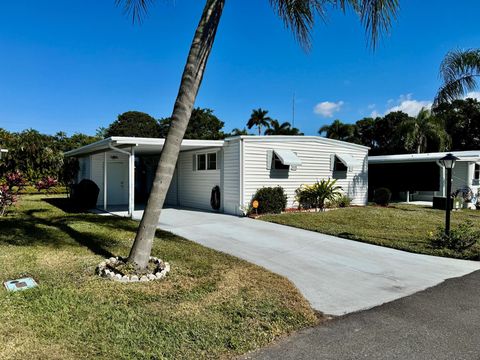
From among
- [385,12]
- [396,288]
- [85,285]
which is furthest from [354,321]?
[385,12]

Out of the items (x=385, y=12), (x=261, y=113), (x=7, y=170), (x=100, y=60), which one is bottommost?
(x=7, y=170)

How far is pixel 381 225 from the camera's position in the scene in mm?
10625

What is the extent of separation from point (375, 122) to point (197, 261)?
38.3 meters

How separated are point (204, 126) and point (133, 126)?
9.20 m

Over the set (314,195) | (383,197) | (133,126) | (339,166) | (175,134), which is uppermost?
(133,126)

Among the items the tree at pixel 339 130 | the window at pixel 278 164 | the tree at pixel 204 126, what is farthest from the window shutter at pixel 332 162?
the tree at pixel 204 126

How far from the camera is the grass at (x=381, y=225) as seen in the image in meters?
7.71

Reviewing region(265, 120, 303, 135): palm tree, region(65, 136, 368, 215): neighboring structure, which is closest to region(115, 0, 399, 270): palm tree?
region(65, 136, 368, 215): neighboring structure

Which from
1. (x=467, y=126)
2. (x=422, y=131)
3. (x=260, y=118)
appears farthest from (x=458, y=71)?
(x=260, y=118)

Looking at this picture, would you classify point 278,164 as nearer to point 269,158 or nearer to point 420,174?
point 269,158

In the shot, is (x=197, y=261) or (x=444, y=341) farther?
(x=197, y=261)

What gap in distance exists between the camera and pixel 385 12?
527 cm

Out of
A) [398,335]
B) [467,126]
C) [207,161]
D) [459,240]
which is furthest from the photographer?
[467,126]

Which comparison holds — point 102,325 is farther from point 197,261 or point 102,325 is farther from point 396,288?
point 396,288
